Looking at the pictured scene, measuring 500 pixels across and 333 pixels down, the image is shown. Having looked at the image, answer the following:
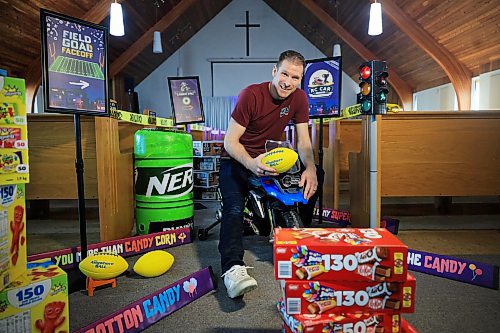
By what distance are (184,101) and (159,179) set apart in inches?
78.2

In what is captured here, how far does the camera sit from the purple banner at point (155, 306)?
4.58 ft

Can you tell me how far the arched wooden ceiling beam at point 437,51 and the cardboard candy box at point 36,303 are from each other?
7.58 m

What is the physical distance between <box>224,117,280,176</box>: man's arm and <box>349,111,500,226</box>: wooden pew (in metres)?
1.27

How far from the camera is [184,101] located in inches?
180

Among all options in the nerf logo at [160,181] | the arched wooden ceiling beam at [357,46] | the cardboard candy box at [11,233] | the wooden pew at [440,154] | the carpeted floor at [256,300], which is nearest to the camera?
the cardboard candy box at [11,233]

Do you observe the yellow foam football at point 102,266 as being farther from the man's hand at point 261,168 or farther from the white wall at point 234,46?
the white wall at point 234,46

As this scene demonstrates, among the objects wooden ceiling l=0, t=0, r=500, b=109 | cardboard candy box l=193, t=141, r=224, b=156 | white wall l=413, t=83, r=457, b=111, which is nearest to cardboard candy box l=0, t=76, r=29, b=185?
cardboard candy box l=193, t=141, r=224, b=156

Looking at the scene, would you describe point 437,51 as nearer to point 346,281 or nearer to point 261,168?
point 261,168

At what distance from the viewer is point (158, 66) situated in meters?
12.1

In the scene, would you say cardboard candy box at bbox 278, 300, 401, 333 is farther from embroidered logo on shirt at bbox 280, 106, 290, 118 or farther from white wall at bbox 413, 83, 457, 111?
white wall at bbox 413, 83, 457, 111

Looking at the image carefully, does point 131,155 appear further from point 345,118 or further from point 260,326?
point 345,118

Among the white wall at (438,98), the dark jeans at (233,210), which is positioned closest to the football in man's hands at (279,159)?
the dark jeans at (233,210)

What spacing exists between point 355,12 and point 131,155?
7285mm

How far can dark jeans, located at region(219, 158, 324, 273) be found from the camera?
189 centimetres
